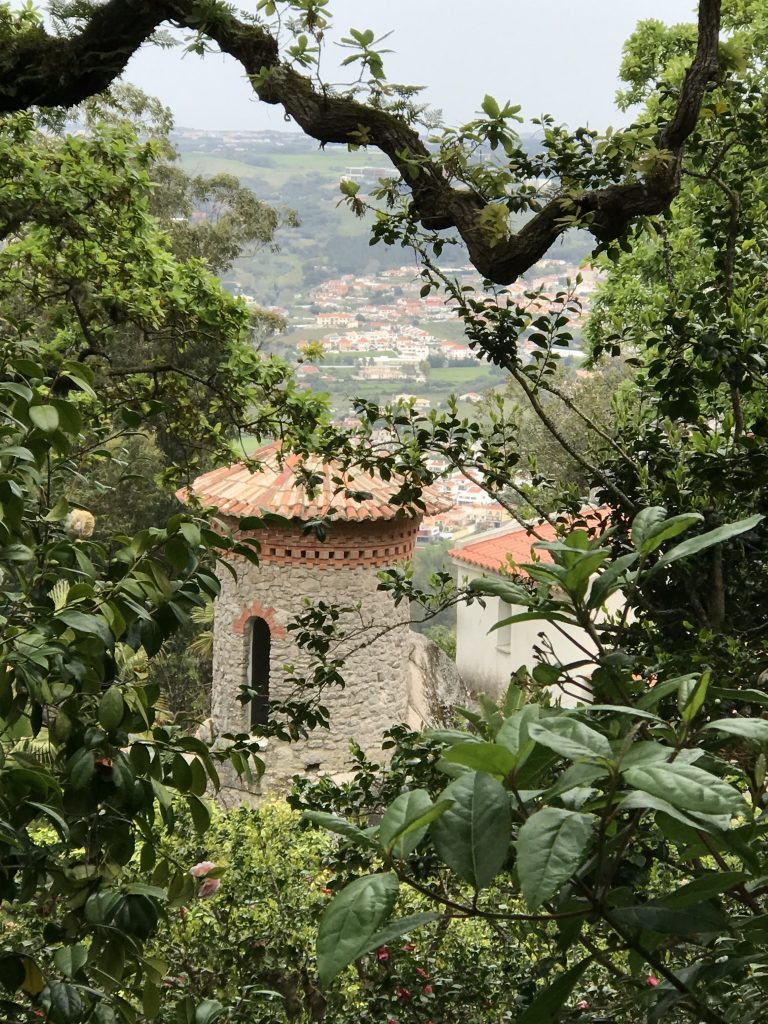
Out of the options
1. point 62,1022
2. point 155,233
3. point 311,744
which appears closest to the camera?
point 62,1022

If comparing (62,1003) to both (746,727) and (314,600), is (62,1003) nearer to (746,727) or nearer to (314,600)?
(746,727)

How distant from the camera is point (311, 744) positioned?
→ 376 inches

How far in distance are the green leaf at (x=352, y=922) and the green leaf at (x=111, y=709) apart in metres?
0.79

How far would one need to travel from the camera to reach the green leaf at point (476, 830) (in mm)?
659

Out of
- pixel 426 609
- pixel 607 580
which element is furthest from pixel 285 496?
pixel 607 580

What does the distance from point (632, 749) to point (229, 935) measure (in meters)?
4.14

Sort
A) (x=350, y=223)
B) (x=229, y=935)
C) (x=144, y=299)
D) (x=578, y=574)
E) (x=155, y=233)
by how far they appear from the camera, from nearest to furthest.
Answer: (x=578, y=574) < (x=229, y=935) < (x=144, y=299) < (x=155, y=233) < (x=350, y=223)

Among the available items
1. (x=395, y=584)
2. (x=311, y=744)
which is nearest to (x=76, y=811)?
(x=395, y=584)

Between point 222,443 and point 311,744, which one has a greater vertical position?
point 222,443

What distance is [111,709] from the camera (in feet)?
4.51

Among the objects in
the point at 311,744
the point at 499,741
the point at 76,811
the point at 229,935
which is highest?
the point at 499,741

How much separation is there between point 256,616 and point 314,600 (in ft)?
2.19

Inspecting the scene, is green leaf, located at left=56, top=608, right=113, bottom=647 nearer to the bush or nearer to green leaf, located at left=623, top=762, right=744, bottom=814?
green leaf, located at left=623, top=762, right=744, bottom=814

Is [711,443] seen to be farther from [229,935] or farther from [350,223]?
[350,223]
